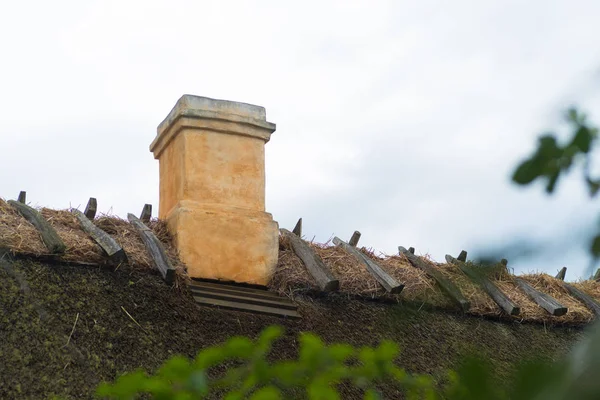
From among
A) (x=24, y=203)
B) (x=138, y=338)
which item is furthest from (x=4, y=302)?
(x=24, y=203)

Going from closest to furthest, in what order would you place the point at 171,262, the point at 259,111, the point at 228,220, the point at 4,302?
the point at 4,302
the point at 171,262
the point at 228,220
the point at 259,111

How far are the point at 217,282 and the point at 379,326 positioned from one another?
0.93 metres

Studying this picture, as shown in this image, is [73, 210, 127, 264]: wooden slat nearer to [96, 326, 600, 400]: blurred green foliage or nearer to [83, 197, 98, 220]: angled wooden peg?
[83, 197, 98, 220]: angled wooden peg

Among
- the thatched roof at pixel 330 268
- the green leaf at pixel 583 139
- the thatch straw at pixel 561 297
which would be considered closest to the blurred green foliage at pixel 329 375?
the green leaf at pixel 583 139

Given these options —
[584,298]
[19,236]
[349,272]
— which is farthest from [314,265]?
[584,298]

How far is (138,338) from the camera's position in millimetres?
4227

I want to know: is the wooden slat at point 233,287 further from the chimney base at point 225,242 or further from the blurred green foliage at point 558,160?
the blurred green foliage at point 558,160

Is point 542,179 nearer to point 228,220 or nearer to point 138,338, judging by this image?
point 138,338

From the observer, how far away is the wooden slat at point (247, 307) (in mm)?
4762

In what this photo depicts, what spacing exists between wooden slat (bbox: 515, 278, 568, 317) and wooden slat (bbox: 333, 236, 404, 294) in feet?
4.17

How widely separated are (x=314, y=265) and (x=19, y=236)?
5.45ft

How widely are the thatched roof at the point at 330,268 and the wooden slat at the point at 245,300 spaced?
4.8 inches

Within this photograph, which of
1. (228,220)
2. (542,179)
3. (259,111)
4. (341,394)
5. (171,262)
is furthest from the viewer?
(259,111)

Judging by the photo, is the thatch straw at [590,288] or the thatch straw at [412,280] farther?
the thatch straw at [590,288]
